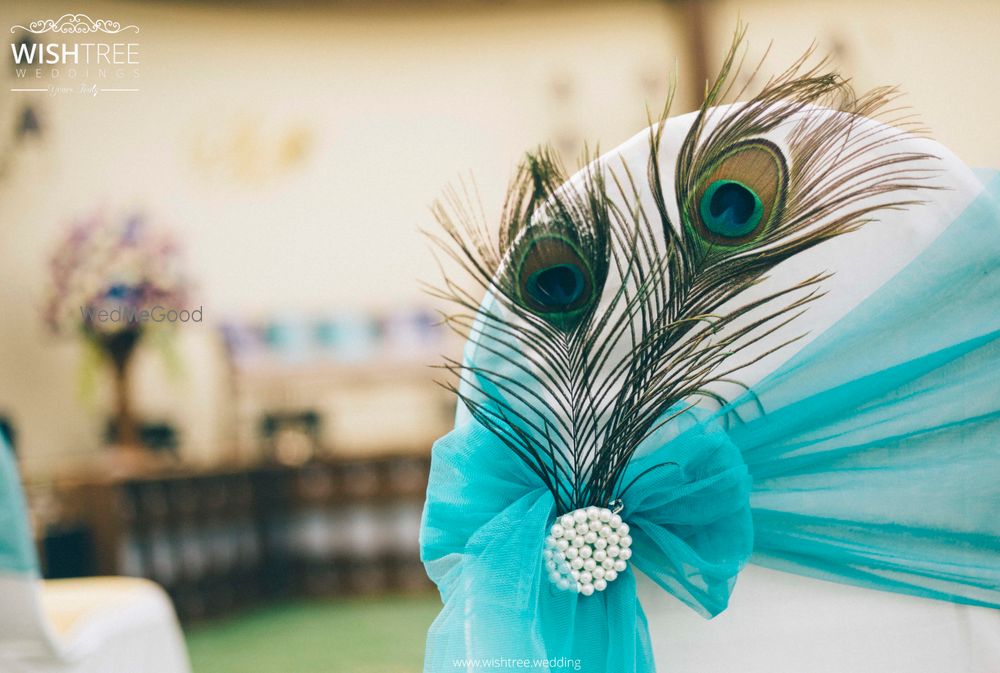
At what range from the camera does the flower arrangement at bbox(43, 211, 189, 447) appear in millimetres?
3197

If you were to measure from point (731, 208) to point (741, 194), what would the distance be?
1 cm

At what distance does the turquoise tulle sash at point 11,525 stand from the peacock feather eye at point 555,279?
100 centimetres

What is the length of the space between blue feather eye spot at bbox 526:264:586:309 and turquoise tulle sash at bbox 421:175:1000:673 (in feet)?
0.36

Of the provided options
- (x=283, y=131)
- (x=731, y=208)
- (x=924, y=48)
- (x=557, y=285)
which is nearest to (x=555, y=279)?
(x=557, y=285)

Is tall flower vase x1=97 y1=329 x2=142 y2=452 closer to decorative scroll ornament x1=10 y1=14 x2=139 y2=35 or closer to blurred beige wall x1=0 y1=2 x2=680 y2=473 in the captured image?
blurred beige wall x1=0 y1=2 x2=680 y2=473

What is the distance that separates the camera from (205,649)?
9.86ft

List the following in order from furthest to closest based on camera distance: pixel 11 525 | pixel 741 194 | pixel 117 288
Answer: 1. pixel 117 288
2. pixel 11 525
3. pixel 741 194

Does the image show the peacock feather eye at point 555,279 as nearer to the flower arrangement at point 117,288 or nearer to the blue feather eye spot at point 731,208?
the blue feather eye spot at point 731,208

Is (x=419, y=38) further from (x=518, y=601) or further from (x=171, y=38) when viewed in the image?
(x=518, y=601)

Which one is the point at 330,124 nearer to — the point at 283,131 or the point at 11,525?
the point at 283,131

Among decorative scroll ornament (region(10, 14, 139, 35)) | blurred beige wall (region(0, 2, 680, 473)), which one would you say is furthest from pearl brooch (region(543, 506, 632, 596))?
decorative scroll ornament (region(10, 14, 139, 35))

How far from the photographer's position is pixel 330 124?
4973 mm

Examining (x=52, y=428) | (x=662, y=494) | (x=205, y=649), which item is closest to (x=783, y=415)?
(x=662, y=494)

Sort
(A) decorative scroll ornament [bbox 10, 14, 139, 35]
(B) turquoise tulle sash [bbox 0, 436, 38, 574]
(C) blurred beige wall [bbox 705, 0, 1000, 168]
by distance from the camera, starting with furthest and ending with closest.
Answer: (C) blurred beige wall [bbox 705, 0, 1000, 168], (A) decorative scroll ornament [bbox 10, 14, 139, 35], (B) turquoise tulle sash [bbox 0, 436, 38, 574]
